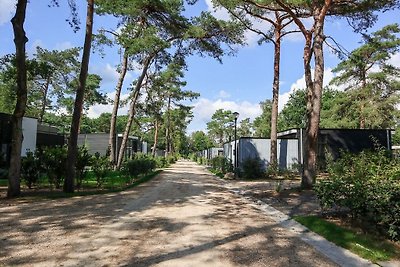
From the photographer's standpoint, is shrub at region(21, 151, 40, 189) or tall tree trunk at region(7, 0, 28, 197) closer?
tall tree trunk at region(7, 0, 28, 197)

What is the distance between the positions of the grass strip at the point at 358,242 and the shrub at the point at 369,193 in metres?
0.29

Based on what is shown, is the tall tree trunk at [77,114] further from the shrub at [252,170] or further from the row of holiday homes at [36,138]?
the shrub at [252,170]

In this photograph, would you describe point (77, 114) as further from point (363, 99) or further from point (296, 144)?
point (363, 99)

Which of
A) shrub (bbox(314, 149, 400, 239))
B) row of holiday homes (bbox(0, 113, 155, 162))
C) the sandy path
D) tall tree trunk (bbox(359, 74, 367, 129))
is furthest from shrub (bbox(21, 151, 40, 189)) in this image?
tall tree trunk (bbox(359, 74, 367, 129))

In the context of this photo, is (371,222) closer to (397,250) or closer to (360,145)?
(397,250)

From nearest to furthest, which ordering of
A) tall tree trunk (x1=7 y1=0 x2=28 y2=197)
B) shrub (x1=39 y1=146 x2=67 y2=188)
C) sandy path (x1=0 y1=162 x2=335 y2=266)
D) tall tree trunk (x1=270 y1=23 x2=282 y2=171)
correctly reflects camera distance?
1. sandy path (x1=0 y1=162 x2=335 y2=266)
2. tall tree trunk (x1=7 y1=0 x2=28 y2=197)
3. shrub (x1=39 y1=146 x2=67 y2=188)
4. tall tree trunk (x1=270 y1=23 x2=282 y2=171)

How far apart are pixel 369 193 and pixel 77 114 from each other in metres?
9.57

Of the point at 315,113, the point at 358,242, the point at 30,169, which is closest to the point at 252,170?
the point at 315,113

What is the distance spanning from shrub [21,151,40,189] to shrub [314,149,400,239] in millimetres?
9201

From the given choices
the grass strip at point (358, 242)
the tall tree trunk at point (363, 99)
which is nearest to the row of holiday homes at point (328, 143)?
the tall tree trunk at point (363, 99)

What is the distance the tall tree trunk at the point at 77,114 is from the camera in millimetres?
12078

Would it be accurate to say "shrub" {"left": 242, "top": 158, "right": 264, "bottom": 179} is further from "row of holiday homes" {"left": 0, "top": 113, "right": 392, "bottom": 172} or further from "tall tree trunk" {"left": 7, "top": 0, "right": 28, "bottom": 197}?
"tall tree trunk" {"left": 7, "top": 0, "right": 28, "bottom": 197}

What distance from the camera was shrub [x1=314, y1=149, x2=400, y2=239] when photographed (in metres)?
6.03

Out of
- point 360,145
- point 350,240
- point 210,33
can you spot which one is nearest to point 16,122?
point 350,240
